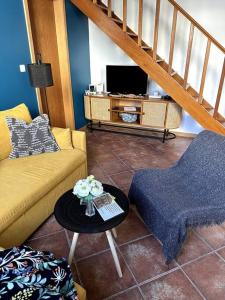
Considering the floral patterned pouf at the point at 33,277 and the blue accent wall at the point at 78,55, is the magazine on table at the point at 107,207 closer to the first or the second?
the floral patterned pouf at the point at 33,277

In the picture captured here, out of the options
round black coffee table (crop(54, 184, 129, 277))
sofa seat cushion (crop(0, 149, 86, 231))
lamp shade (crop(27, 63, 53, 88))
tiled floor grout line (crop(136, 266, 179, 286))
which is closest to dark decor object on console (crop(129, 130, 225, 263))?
tiled floor grout line (crop(136, 266, 179, 286))

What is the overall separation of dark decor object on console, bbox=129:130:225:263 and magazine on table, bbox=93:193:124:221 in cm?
32

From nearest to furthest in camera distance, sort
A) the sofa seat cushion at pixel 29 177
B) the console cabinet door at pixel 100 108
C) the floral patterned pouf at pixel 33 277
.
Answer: the floral patterned pouf at pixel 33 277 < the sofa seat cushion at pixel 29 177 < the console cabinet door at pixel 100 108

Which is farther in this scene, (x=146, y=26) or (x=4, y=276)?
(x=146, y=26)

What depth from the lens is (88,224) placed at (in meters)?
1.41

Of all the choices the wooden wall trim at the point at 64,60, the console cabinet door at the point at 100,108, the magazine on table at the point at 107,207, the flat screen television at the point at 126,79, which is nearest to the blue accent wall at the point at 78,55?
the wooden wall trim at the point at 64,60

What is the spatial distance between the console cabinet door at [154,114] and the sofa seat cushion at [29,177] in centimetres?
166

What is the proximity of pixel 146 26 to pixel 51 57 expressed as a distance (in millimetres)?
1635

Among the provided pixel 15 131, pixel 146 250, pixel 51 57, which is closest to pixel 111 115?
pixel 51 57

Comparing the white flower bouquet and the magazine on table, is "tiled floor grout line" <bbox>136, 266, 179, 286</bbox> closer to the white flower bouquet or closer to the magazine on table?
the magazine on table

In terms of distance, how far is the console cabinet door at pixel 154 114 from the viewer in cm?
358

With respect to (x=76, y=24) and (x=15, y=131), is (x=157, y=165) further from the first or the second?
(x=76, y=24)

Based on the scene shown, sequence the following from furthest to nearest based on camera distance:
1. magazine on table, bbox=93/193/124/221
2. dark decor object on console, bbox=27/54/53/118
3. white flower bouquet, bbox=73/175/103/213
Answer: dark decor object on console, bbox=27/54/53/118 < magazine on table, bbox=93/193/124/221 < white flower bouquet, bbox=73/175/103/213

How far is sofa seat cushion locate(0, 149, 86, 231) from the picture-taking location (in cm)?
162
